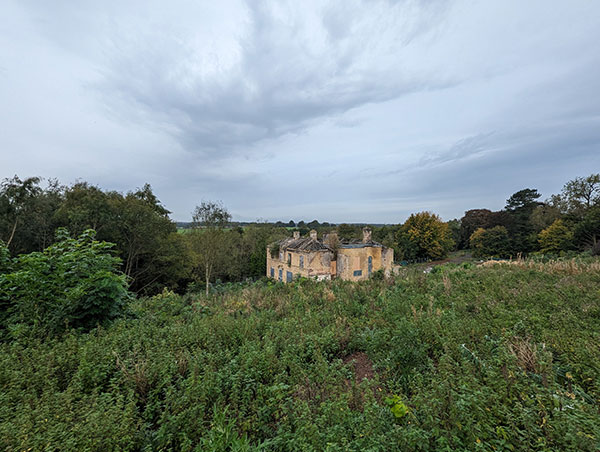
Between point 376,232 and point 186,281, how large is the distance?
3662 cm

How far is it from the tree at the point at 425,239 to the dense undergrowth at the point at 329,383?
32792mm

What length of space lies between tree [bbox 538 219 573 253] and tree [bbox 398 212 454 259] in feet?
35.5

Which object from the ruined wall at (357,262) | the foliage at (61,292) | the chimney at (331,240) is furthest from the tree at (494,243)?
the foliage at (61,292)

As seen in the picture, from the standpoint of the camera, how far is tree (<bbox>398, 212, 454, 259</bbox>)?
35.9 m

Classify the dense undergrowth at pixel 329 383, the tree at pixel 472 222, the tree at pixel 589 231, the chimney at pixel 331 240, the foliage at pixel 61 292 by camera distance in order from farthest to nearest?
the tree at pixel 472 222, the tree at pixel 589 231, the chimney at pixel 331 240, the foliage at pixel 61 292, the dense undergrowth at pixel 329 383

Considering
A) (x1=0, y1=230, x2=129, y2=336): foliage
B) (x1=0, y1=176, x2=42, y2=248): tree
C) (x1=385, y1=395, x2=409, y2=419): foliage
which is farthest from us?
(x1=0, y1=176, x2=42, y2=248): tree

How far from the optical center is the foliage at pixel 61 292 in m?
4.74

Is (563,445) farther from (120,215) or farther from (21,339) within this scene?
(120,215)

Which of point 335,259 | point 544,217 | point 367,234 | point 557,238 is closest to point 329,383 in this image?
point 335,259

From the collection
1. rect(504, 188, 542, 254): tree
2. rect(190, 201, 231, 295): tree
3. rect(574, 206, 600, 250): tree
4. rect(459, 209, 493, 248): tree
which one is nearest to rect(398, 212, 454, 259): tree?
rect(504, 188, 542, 254): tree

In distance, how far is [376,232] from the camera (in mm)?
48250

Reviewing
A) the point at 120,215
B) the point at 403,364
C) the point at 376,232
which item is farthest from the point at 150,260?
the point at 376,232

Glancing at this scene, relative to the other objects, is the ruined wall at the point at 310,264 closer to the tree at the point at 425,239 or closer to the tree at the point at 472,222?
the tree at the point at 425,239

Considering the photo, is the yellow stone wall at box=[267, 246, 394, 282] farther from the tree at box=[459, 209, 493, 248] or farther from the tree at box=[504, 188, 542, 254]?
the tree at box=[459, 209, 493, 248]
